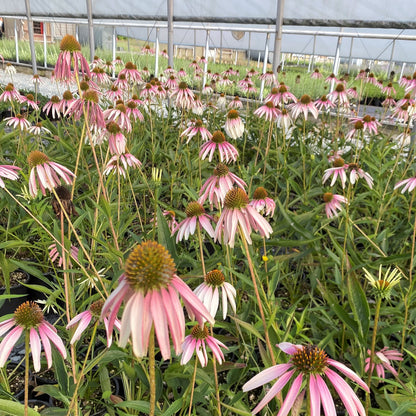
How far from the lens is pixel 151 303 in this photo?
312mm

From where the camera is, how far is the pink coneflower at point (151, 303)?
298 mm

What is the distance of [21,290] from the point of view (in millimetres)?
1271

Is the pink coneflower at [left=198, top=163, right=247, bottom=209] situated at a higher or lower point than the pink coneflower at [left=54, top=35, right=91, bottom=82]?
lower

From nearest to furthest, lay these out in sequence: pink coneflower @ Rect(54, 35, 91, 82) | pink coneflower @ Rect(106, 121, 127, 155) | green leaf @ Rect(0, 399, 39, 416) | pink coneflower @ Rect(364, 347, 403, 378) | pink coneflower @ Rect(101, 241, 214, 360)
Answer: pink coneflower @ Rect(101, 241, 214, 360)
green leaf @ Rect(0, 399, 39, 416)
pink coneflower @ Rect(364, 347, 403, 378)
pink coneflower @ Rect(54, 35, 91, 82)
pink coneflower @ Rect(106, 121, 127, 155)

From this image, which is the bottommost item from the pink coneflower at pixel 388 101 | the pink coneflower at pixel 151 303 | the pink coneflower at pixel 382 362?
the pink coneflower at pixel 382 362

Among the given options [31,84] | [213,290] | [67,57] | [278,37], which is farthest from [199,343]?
[31,84]

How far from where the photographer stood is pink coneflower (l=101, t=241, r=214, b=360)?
11.7 inches

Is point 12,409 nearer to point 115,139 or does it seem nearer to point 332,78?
point 115,139

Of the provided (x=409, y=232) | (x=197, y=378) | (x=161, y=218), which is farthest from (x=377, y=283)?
(x=409, y=232)

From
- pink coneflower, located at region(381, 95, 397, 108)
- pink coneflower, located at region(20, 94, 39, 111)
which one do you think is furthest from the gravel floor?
pink coneflower, located at region(381, 95, 397, 108)

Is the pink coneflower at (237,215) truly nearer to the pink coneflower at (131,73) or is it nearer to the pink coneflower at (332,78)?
A: the pink coneflower at (131,73)

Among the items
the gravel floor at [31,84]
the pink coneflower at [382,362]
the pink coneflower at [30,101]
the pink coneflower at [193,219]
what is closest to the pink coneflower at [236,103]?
the pink coneflower at [30,101]

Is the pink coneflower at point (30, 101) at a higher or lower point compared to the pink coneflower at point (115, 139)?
lower

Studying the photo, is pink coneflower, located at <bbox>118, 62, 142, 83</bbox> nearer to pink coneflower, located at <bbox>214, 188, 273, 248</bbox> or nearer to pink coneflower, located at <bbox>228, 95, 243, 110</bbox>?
pink coneflower, located at <bbox>228, 95, 243, 110</bbox>
